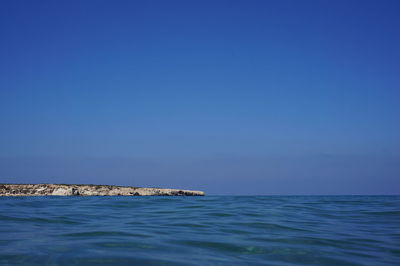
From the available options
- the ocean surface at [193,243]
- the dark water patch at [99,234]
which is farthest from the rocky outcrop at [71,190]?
the dark water patch at [99,234]

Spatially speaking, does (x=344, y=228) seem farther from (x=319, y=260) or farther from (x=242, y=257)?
(x=242, y=257)

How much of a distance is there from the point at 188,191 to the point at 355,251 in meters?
26.5

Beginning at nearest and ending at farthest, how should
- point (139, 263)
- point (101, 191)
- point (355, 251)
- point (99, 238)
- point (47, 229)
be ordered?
point (139, 263) → point (355, 251) → point (99, 238) → point (47, 229) → point (101, 191)

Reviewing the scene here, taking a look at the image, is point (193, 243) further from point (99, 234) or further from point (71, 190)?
point (71, 190)

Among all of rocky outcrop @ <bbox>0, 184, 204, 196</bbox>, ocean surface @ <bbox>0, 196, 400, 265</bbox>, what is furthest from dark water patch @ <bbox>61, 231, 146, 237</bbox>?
rocky outcrop @ <bbox>0, 184, 204, 196</bbox>

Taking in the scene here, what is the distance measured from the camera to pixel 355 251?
5.43 m

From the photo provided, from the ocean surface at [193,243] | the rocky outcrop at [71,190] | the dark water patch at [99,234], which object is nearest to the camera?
the ocean surface at [193,243]

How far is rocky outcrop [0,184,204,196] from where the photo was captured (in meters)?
27.3

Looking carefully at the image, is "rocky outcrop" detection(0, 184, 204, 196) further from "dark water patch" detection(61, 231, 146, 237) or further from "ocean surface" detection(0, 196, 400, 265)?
"dark water patch" detection(61, 231, 146, 237)

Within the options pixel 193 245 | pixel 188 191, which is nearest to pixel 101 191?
pixel 188 191

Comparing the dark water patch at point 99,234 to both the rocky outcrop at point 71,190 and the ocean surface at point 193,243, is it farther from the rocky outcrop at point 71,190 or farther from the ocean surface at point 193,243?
the rocky outcrop at point 71,190

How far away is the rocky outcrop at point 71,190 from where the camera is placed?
27.3m

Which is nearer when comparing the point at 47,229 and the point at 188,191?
the point at 47,229

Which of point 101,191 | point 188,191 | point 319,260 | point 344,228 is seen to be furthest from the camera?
point 188,191
